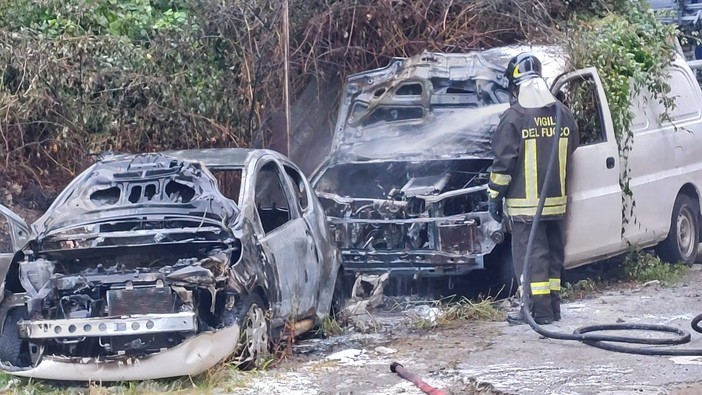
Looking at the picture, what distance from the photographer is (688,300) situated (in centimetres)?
915

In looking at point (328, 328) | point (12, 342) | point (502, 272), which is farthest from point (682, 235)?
point (12, 342)

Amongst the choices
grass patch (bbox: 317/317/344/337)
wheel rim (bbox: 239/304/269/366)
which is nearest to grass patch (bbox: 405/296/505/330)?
grass patch (bbox: 317/317/344/337)

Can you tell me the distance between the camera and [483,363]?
7.10 m

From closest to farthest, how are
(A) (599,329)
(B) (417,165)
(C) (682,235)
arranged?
(A) (599,329) → (B) (417,165) → (C) (682,235)

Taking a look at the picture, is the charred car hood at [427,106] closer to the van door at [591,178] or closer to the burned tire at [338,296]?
the van door at [591,178]

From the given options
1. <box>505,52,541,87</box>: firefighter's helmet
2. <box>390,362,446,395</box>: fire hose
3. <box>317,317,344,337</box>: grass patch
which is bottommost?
<box>390,362,446,395</box>: fire hose

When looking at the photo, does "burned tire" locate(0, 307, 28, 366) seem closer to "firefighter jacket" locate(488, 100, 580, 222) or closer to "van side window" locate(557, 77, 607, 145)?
"firefighter jacket" locate(488, 100, 580, 222)

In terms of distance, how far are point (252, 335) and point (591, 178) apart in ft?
11.5

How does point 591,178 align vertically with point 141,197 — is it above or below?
below

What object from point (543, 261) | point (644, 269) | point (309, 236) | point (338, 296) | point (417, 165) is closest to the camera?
point (309, 236)

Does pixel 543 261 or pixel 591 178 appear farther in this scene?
pixel 591 178

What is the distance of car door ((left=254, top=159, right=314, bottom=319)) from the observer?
7.29 meters

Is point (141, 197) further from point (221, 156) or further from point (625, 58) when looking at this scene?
point (625, 58)

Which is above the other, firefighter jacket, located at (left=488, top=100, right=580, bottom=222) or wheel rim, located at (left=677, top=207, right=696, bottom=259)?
firefighter jacket, located at (left=488, top=100, right=580, bottom=222)
